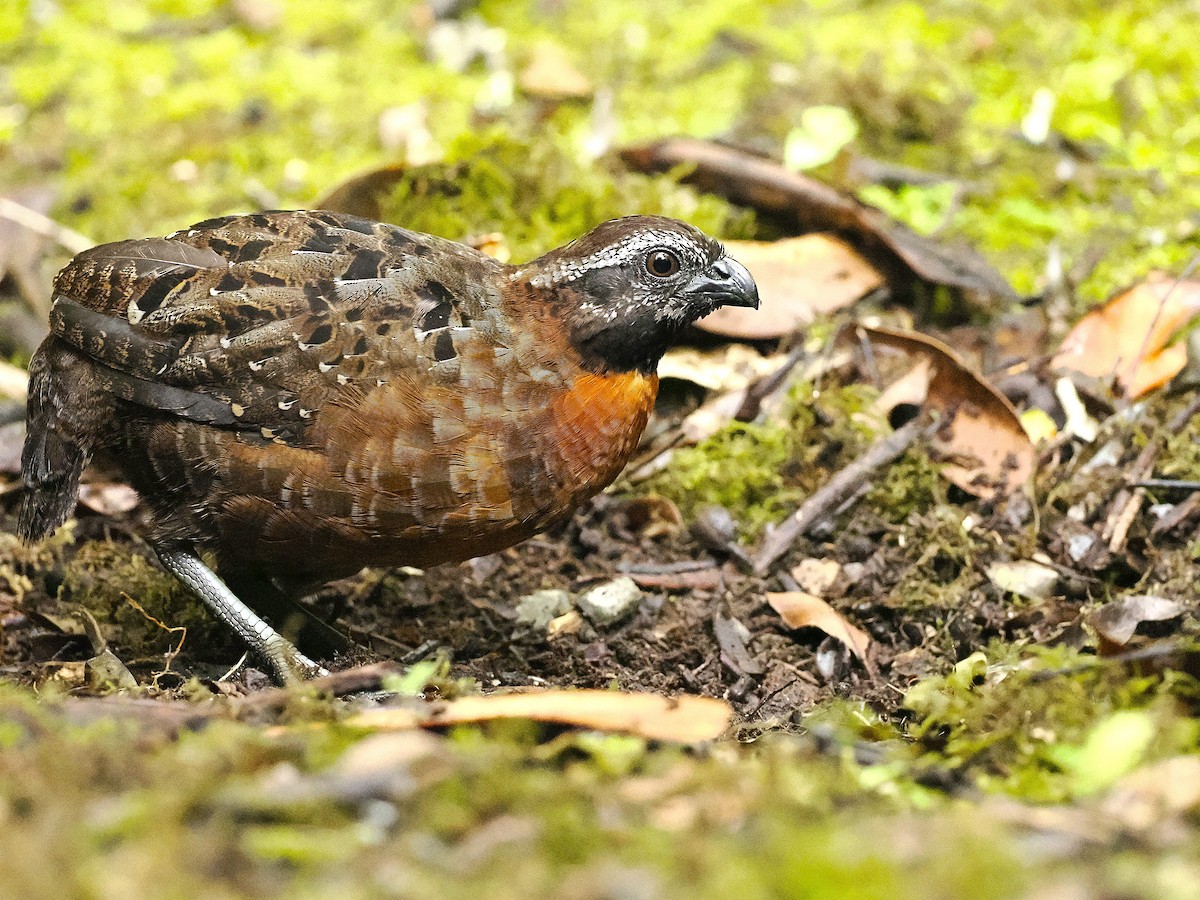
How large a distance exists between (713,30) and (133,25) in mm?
4255

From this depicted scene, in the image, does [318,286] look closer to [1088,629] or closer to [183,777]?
[183,777]

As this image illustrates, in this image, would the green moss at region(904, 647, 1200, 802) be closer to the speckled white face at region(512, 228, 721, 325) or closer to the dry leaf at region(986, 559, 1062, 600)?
the dry leaf at region(986, 559, 1062, 600)

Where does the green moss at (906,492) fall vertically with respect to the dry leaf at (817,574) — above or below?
above

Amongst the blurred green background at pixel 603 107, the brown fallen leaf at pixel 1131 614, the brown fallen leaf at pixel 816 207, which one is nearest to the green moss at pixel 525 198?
the blurred green background at pixel 603 107

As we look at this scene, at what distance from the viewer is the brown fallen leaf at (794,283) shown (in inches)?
245

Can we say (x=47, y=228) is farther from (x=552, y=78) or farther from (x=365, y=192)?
(x=552, y=78)

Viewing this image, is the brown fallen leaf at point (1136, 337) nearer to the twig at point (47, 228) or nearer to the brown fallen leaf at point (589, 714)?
the brown fallen leaf at point (589, 714)

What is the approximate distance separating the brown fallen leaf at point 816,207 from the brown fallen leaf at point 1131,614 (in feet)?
8.20

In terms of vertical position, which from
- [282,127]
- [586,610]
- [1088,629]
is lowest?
[586,610]

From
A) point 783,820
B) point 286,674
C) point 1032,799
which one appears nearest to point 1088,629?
point 1032,799

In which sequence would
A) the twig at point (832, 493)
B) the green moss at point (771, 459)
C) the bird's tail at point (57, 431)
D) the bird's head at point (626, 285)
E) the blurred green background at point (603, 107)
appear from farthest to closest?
the blurred green background at point (603, 107), the green moss at point (771, 459), the twig at point (832, 493), the bird's head at point (626, 285), the bird's tail at point (57, 431)

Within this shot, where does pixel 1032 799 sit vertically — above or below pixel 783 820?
below

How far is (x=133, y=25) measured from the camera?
939 centimetres

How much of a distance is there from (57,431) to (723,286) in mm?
2549
